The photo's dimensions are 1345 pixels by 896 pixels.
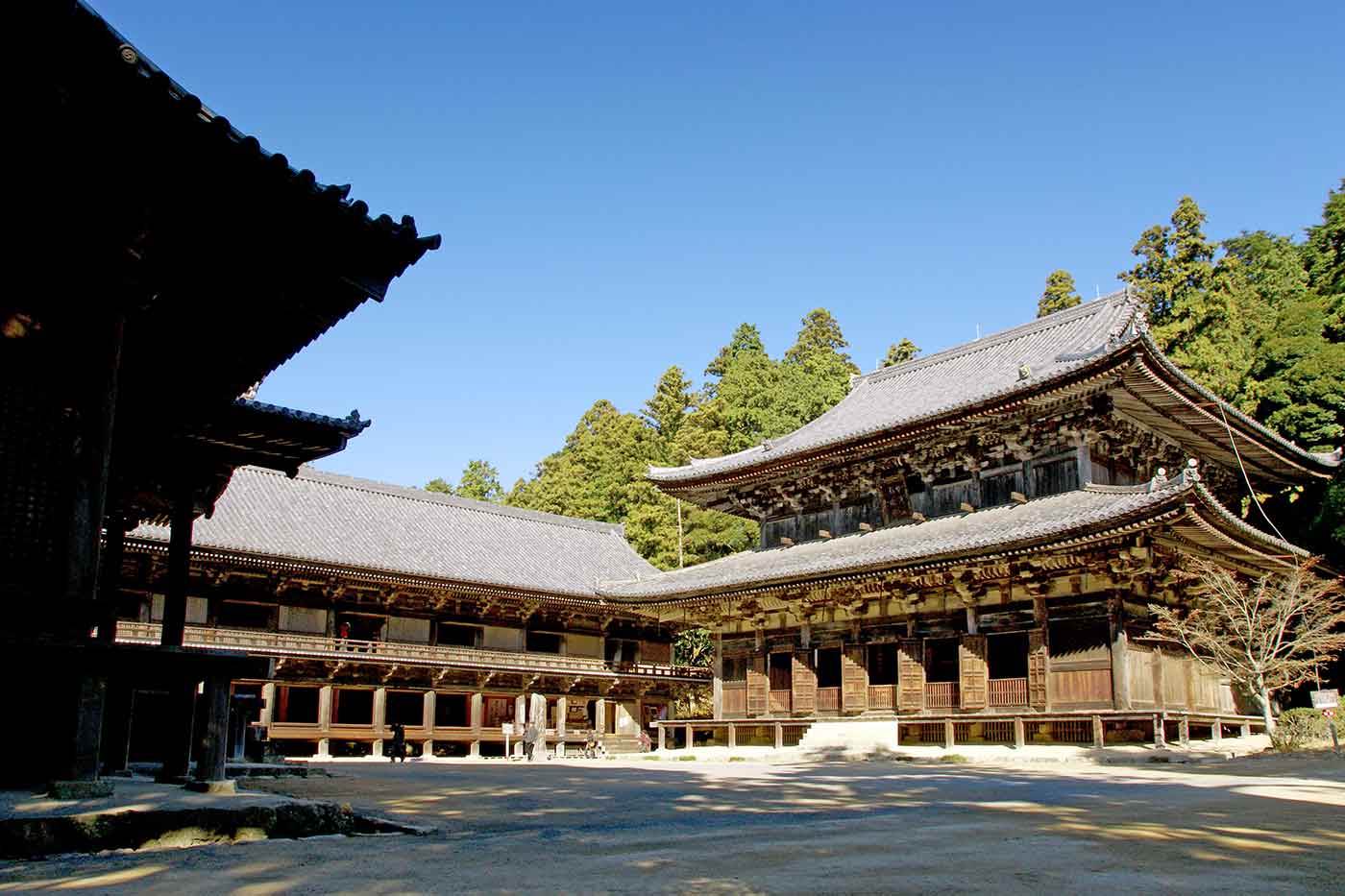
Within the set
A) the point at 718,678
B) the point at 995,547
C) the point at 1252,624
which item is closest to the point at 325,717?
the point at 718,678

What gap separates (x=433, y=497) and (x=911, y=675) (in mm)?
20727

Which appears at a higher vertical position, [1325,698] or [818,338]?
[818,338]

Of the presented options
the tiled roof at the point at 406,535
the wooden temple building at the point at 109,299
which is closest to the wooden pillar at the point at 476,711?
the tiled roof at the point at 406,535

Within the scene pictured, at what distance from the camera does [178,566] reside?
10547 mm

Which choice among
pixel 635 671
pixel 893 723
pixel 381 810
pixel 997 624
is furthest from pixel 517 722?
pixel 381 810

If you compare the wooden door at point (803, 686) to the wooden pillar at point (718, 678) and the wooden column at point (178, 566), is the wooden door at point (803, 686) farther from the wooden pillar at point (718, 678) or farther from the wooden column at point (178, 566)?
the wooden column at point (178, 566)

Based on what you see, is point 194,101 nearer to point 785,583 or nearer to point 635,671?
point 785,583

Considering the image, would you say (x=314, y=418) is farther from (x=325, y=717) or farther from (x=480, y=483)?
(x=480, y=483)

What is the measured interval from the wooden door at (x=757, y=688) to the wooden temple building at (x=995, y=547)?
7 centimetres

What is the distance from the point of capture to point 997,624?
78.0 ft

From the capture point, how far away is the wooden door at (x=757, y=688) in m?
28.9

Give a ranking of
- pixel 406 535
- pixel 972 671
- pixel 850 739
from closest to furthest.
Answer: pixel 972 671 < pixel 850 739 < pixel 406 535

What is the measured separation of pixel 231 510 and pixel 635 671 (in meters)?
14.0

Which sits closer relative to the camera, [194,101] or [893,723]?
Answer: [194,101]
